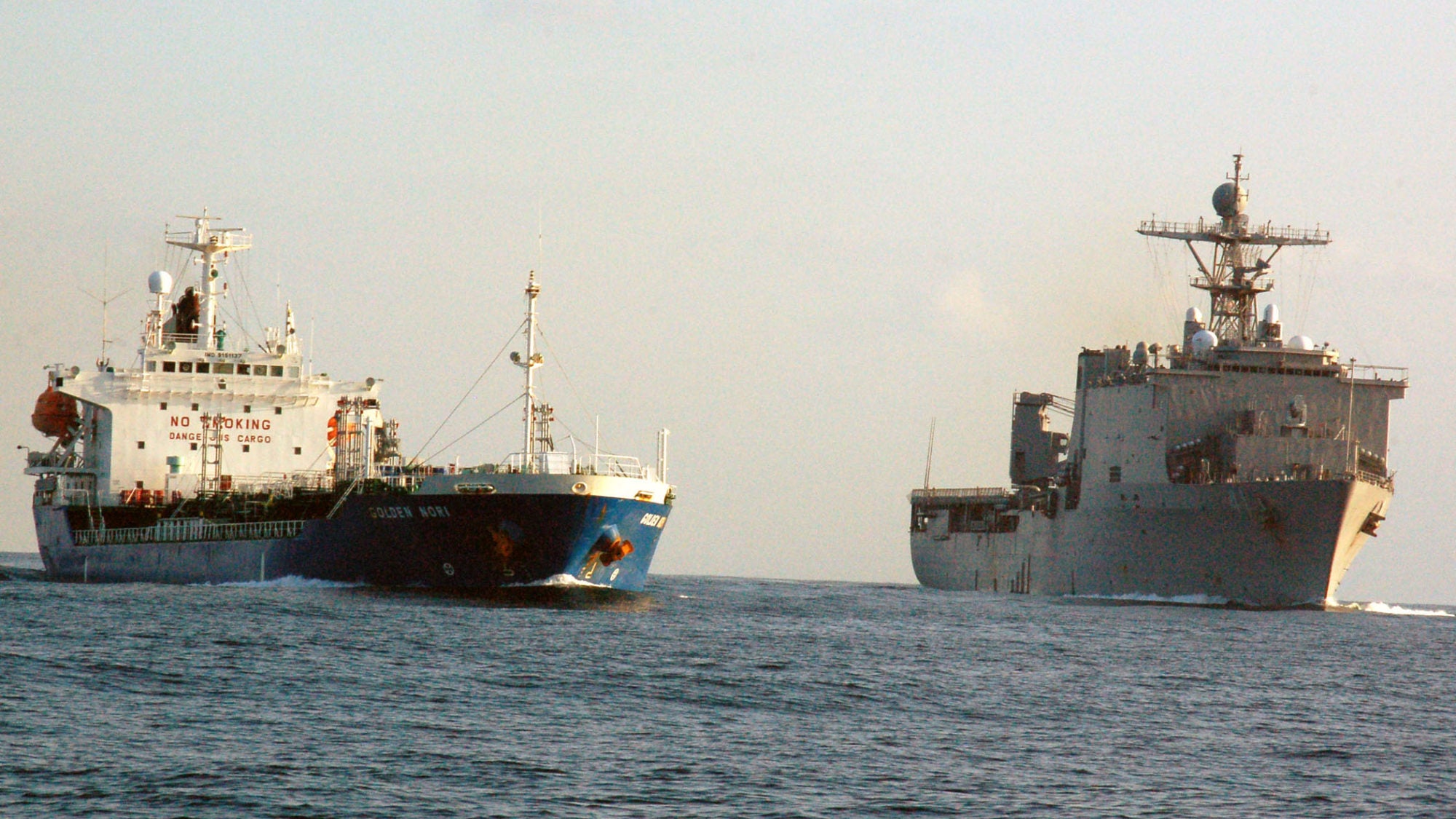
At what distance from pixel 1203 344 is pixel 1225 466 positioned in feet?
17.0

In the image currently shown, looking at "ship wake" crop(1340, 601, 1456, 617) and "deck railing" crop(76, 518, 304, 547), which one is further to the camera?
"ship wake" crop(1340, 601, 1456, 617)

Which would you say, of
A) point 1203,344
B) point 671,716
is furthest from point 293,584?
point 1203,344

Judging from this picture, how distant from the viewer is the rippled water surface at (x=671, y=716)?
1973cm

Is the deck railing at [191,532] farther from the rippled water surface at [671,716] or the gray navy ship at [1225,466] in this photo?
the gray navy ship at [1225,466]

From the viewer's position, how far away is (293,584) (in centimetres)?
5019

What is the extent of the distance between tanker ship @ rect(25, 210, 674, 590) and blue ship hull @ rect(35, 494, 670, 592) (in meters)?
0.05

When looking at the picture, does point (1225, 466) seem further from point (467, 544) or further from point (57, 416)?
point (57, 416)

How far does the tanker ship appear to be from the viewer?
1742 inches

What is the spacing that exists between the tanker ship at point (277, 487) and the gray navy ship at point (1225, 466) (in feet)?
60.8

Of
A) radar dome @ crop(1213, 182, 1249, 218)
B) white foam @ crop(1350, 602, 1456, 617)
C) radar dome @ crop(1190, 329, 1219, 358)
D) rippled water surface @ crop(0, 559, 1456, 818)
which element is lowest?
white foam @ crop(1350, 602, 1456, 617)

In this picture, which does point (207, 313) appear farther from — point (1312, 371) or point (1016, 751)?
point (1016, 751)

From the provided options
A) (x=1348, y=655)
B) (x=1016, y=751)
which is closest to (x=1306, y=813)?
(x=1016, y=751)

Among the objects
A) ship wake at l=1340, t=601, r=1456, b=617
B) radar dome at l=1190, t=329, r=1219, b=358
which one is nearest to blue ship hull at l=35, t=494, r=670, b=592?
radar dome at l=1190, t=329, r=1219, b=358

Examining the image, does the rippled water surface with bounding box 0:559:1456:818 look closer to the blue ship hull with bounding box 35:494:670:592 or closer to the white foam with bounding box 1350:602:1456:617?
the blue ship hull with bounding box 35:494:670:592
